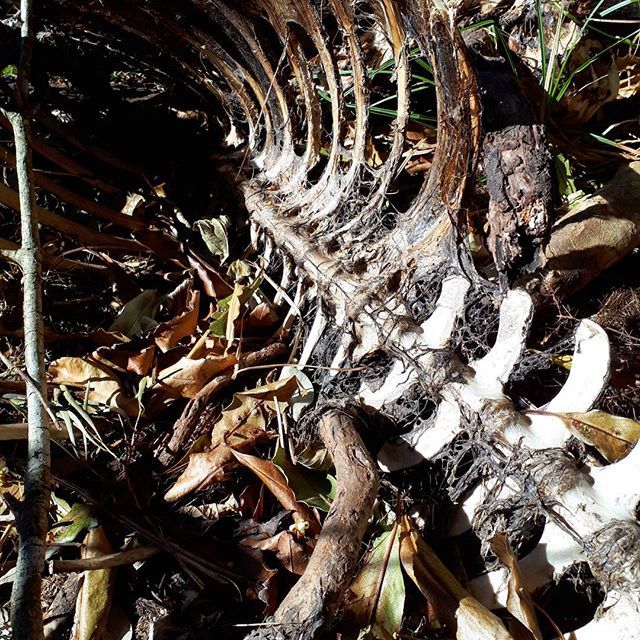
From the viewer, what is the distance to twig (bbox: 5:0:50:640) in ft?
3.59

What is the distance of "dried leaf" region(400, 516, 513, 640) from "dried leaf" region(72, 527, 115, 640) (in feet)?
2.00

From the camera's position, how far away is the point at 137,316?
199 cm

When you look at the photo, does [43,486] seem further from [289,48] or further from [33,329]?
[289,48]

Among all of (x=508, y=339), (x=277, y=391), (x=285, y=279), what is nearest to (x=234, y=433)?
(x=277, y=391)

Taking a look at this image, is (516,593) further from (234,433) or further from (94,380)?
(94,380)

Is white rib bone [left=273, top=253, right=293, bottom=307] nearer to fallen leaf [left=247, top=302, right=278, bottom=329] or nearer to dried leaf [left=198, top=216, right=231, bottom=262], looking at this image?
fallen leaf [left=247, top=302, right=278, bottom=329]

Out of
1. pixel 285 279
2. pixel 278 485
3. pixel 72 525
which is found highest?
pixel 285 279

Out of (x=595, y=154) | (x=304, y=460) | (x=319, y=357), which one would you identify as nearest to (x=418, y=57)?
(x=595, y=154)

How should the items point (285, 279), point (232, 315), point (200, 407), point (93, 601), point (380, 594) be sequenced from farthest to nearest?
point (285, 279) → point (232, 315) → point (200, 407) → point (93, 601) → point (380, 594)

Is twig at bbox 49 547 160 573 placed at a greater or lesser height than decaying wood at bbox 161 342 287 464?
lesser

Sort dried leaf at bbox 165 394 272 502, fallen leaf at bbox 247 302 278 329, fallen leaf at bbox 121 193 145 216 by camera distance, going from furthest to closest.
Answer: fallen leaf at bbox 121 193 145 216
fallen leaf at bbox 247 302 278 329
dried leaf at bbox 165 394 272 502

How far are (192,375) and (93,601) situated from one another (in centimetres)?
58

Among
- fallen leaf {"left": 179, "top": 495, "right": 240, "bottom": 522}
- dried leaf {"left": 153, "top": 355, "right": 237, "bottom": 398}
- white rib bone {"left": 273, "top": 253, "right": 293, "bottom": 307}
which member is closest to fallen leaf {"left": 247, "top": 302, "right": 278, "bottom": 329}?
white rib bone {"left": 273, "top": 253, "right": 293, "bottom": 307}

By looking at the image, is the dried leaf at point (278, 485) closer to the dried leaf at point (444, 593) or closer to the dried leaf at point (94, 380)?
the dried leaf at point (444, 593)
